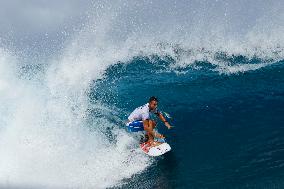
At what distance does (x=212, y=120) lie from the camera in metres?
19.5

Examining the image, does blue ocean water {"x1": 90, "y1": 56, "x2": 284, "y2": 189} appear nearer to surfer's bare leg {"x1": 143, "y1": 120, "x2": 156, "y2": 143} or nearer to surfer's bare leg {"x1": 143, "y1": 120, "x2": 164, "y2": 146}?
surfer's bare leg {"x1": 143, "y1": 120, "x2": 164, "y2": 146}

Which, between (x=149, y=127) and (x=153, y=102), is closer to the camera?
(x=153, y=102)

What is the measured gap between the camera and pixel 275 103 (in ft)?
67.3

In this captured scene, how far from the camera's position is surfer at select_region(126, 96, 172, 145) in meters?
16.8

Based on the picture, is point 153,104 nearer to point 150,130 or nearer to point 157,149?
point 150,130

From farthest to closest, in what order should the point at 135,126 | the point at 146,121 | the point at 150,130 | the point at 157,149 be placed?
the point at 135,126 < the point at 150,130 < the point at 146,121 < the point at 157,149

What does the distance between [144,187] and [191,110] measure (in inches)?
293

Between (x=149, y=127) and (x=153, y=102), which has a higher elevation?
(x=153, y=102)

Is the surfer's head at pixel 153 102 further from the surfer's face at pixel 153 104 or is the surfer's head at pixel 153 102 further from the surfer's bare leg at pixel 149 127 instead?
the surfer's bare leg at pixel 149 127

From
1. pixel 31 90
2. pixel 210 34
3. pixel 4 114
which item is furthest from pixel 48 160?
pixel 210 34

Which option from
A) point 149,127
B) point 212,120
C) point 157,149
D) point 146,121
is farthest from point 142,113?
point 212,120

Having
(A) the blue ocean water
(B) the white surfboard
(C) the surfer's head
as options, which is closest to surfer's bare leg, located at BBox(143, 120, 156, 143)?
(B) the white surfboard

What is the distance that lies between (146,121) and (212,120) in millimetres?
4163

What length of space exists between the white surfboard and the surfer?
29 centimetres
